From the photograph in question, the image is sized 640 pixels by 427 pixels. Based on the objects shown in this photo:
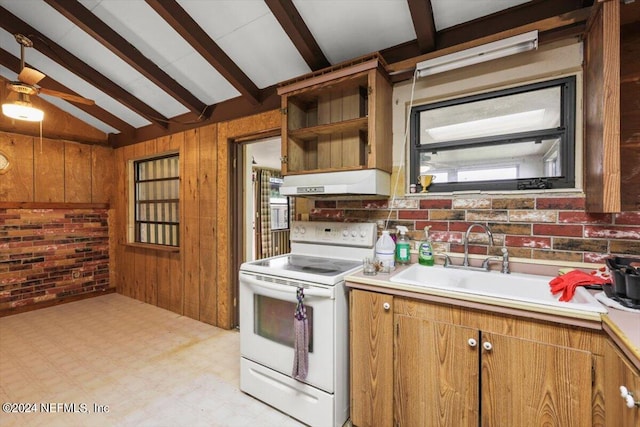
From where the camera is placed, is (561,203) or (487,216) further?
(487,216)

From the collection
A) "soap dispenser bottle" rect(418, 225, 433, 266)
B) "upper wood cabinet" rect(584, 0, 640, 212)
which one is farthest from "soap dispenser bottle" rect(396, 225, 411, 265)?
"upper wood cabinet" rect(584, 0, 640, 212)

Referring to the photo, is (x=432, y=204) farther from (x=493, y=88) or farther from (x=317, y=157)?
(x=317, y=157)

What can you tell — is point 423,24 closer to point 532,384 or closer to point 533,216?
point 533,216

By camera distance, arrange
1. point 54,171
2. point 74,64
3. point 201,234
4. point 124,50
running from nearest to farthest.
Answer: point 124,50 < point 74,64 < point 201,234 < point 54,171

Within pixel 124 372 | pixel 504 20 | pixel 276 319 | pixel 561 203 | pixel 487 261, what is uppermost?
pixel 504 20

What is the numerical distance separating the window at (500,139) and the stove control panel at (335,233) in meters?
0.49

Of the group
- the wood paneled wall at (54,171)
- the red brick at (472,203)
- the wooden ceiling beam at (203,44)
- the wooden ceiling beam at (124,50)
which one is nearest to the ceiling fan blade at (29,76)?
the wooden ceiling beam at (124,50)

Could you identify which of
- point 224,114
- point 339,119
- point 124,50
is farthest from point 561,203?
point 124,50

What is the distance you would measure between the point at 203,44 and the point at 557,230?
8.50 feet

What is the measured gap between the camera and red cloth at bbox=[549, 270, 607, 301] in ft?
4.11

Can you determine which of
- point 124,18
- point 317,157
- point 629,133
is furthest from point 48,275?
point 629,133

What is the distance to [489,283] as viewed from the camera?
5.43ft

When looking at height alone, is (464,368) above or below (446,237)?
below

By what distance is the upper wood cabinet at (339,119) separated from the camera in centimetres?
185
